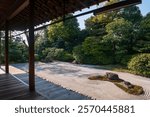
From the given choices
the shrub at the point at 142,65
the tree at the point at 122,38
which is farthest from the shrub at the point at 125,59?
the shrub at the point at 142,65

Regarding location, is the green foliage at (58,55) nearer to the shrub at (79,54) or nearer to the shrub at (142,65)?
the shrub at (79,54)

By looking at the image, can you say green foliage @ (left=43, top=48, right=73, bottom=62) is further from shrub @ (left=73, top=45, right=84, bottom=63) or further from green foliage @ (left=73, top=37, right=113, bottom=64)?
green foliage @ (left=73, top=37, right=113, bottom=64)

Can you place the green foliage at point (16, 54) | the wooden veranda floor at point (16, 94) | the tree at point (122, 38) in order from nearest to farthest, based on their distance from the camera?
the wooden veranda floor at point (16, 94) → the tree at point (122, 38) → the green foliage at point (16, 54)

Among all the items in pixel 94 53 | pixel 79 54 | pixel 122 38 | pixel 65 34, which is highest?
pixel 65 34

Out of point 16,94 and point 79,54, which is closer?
point 16,94

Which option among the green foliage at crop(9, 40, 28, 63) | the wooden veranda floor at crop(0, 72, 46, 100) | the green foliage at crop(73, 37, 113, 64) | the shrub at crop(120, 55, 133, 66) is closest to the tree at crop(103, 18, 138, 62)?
the shrub at crop(120, 55, 133, 66)

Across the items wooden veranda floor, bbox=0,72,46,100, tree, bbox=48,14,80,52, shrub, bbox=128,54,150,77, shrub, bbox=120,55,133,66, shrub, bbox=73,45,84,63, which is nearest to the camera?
wooden veranda floor, bbox=0,72,46,100

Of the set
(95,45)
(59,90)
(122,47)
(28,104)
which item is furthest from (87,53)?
(28,104)

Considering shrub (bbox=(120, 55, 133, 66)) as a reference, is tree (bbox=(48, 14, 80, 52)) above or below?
above

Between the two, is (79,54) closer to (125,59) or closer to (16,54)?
(125,59)

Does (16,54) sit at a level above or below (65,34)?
below

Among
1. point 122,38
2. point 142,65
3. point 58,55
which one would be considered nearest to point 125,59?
point 122,38

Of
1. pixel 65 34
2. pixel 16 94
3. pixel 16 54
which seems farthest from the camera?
pixel 65 34

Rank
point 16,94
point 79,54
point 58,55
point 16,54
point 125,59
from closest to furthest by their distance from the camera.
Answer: point 16,94 → point 125,59 → point 16,54 → point 79,54 → point 58,55
